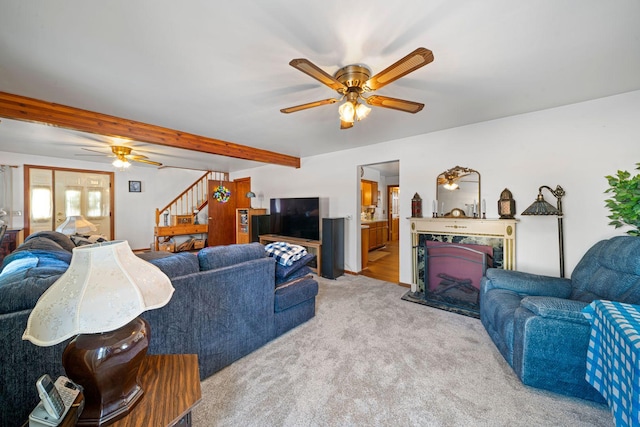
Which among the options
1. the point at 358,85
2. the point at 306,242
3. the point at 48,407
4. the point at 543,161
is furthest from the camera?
the point at 306,242

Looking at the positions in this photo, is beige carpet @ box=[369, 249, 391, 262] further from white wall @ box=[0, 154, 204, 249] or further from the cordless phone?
white wall @ box=[0, 154, 204, 249]

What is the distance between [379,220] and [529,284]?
4788mm

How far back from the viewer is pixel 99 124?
8.56ft

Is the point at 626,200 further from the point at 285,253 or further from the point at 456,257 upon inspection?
the point at 285,253

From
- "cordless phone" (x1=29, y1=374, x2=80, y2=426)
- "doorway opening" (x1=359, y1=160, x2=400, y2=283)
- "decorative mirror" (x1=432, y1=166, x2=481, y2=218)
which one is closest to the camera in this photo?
"cordless phone" (x1=29, y1=374, x2=80, y2=426)

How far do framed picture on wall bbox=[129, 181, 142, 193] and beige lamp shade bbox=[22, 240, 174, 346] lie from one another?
22.2 ft

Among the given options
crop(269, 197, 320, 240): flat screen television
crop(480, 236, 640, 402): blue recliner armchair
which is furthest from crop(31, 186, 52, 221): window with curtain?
crop(480, 236, 640, 402): blue recliner armchair

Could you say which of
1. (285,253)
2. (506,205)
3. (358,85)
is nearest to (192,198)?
(285,253)

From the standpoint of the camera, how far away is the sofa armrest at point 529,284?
6.73 ft

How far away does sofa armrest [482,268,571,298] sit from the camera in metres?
2.05

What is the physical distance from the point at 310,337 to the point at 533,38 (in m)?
2.83

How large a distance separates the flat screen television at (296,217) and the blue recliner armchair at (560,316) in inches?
115

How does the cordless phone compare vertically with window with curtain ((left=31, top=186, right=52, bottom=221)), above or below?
below

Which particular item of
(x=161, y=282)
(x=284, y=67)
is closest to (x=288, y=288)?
(x=161, y=282)
